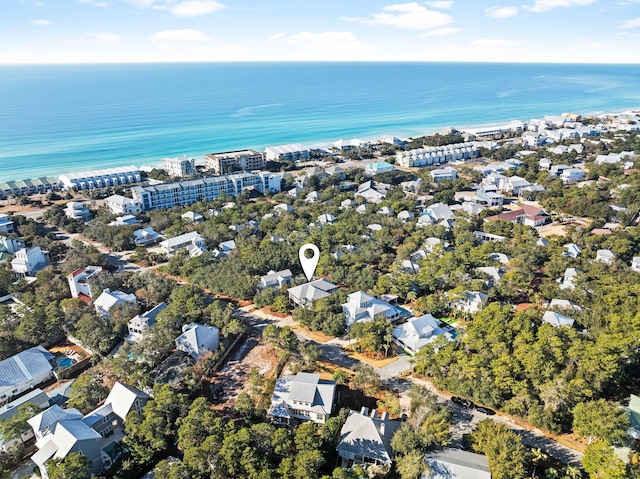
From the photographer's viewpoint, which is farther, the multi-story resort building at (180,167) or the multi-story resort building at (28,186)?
the multi-story resort building at (180,167)

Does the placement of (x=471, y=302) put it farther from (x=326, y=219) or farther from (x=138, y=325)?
(x=138, y=325)

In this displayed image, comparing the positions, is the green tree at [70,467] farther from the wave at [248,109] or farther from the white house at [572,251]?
the wave at [248,109]

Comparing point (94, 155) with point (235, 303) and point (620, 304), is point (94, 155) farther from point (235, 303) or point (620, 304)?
point (620, 304)

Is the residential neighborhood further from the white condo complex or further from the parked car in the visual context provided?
the white condo complex

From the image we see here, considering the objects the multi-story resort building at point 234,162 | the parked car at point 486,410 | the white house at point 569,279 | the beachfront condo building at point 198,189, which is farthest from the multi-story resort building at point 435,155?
the parked car at point 486,410

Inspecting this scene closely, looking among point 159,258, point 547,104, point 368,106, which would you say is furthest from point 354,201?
point 547,104

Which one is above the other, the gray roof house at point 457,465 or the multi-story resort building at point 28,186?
the multi-story resort building at point 28,186
